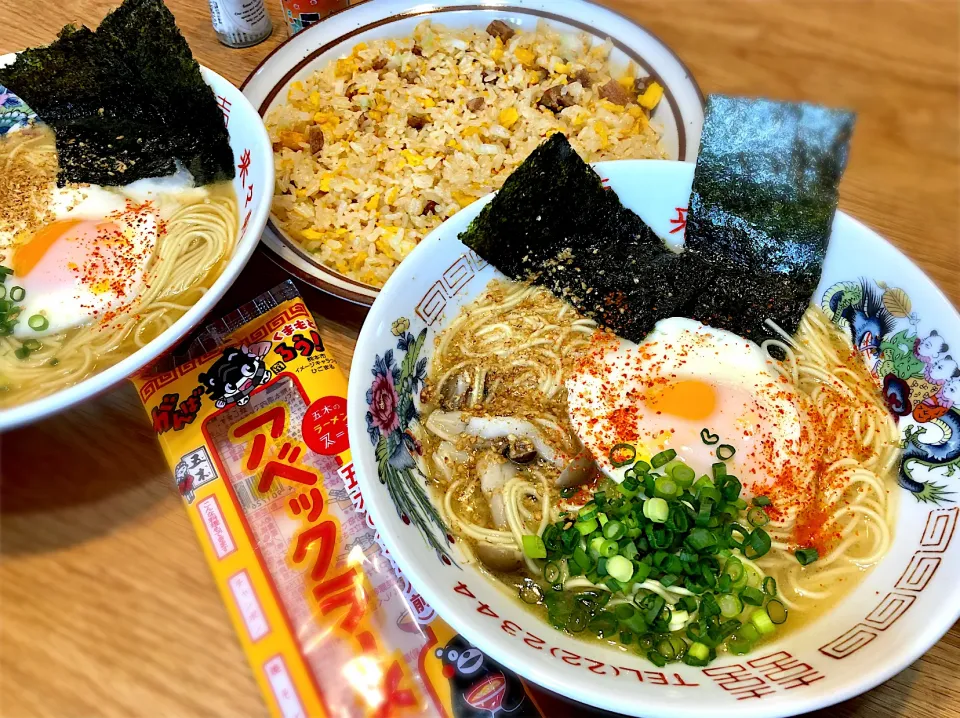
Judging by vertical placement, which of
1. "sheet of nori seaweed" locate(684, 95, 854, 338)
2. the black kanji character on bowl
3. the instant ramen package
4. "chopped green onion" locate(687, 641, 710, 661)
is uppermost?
"sheet of nori seaweed" locate(684, 95, 854, 338)

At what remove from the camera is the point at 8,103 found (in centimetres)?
169

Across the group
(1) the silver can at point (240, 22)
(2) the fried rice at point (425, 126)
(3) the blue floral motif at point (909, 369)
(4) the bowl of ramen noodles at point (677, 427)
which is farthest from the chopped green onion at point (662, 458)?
(1) the silver can at point (240, 22)

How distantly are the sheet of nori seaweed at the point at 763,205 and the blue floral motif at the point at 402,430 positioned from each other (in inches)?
25.6

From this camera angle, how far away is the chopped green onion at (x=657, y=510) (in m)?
1.00

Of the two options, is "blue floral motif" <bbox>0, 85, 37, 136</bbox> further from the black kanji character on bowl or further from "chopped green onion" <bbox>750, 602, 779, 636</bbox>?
"chopped green onion" <bbox>750, 602, 779, 636</bbox>

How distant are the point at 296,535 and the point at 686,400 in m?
0.85

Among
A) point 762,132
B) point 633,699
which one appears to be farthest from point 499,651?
point 762,132

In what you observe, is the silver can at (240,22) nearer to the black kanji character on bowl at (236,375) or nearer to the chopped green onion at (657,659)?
the black kanji character on bowl at (236,375)

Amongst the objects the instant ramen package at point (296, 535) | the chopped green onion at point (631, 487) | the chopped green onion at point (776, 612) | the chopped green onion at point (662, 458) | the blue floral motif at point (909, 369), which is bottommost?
the instant ramen package at point (296, 535)

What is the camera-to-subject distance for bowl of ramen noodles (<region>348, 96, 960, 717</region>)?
3.10 ft

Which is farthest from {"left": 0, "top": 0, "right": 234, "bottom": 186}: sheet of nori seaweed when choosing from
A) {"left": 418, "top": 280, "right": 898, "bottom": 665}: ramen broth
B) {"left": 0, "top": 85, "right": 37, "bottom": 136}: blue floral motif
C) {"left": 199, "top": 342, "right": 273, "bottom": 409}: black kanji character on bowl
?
{"left": 418, "top": 280, "right": 898, "bottom": 665}: ramen broth

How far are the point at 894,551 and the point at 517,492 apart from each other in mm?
670

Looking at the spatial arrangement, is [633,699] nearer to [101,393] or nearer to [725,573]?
[725,573]

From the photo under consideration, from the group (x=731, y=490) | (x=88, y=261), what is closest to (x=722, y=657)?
(x=731, y=490)
